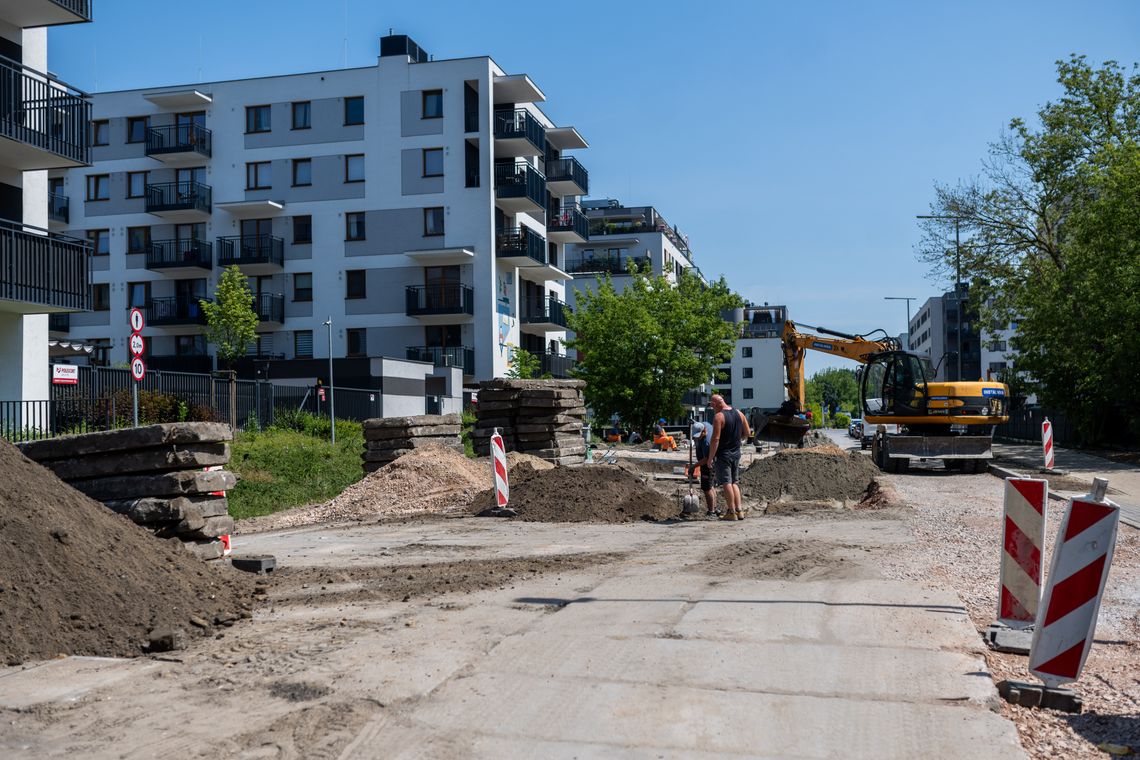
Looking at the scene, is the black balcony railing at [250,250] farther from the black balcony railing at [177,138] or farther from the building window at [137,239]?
the black balcony railing at [177,138]

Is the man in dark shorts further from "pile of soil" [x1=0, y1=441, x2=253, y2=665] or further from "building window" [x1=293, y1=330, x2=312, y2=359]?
"building window" [x1=293, y1=330, x2=312, y2=359]

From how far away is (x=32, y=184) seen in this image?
22.5 metres

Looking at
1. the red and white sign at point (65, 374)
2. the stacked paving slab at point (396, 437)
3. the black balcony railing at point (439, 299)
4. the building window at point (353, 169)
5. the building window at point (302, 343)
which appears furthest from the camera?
the building window at point (302, 343)

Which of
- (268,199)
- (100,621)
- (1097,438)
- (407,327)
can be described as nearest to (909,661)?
(100,621)

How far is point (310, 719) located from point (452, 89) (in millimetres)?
43868

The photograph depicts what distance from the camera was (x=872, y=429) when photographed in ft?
94.4

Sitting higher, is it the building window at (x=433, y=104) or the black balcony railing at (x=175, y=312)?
the building window at (x=433, y=104)

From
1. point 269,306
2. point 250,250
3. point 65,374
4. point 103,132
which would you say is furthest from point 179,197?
point 65,374

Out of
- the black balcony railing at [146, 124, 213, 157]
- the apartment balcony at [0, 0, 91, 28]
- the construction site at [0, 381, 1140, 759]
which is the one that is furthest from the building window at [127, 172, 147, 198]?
the construction site at [0, 381, 1140, 759]

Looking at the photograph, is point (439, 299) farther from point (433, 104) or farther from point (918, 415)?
point (918, 415)

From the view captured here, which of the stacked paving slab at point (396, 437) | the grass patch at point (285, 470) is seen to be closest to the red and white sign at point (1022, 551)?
the grass patch at point (285, 470)

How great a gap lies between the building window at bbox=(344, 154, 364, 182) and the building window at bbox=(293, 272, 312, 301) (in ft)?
16.1

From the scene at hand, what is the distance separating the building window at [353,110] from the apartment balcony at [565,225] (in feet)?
37.5

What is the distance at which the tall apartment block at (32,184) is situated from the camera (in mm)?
20438
